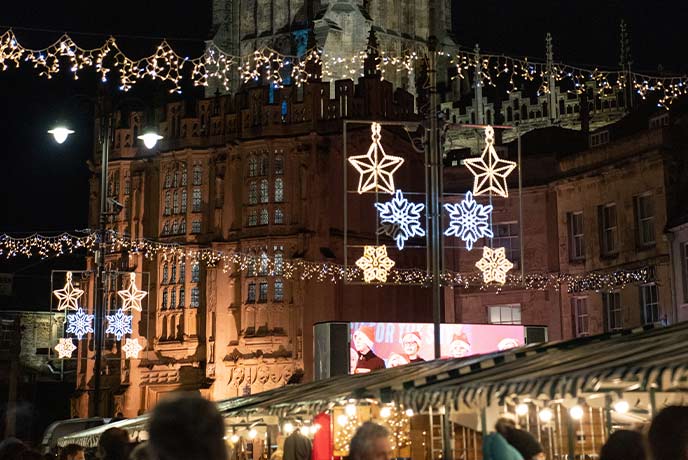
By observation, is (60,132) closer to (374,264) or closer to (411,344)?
(374,264)

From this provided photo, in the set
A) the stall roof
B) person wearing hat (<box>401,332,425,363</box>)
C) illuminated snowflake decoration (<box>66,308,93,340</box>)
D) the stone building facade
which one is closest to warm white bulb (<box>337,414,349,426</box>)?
the stall roof

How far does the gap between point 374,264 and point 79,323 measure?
14269mm

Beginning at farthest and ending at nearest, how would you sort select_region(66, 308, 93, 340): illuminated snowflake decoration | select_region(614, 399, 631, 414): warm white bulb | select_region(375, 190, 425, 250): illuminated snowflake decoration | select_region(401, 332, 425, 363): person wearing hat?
1. select_region(66, 308, 93, 340): illuminated snowflake decoration
2. select_region(401, 332, 425, 363): person wearing hat
3. select_region(375, 190, 425, 250): illuminated snowflake decoration
4. select_region(614, 399, 631, 414): warm white bulb

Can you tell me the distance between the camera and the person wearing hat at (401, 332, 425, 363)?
29.9 metres

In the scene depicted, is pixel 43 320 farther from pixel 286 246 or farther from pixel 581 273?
pixel 581 273

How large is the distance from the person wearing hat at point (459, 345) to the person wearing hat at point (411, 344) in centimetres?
99

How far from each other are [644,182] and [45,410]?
1256 inches

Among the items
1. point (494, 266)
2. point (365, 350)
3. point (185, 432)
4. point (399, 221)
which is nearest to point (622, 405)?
point (185, 432)

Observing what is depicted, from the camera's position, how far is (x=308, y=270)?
3684 centimetres

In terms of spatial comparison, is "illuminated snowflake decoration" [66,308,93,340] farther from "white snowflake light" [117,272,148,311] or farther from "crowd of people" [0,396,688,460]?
"crowd of people" [0,396,688,460]

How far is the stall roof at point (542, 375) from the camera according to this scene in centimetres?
749

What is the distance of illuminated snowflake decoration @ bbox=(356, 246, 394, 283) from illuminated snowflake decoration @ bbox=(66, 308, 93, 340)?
45.8 feet

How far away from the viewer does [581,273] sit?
3531 cm

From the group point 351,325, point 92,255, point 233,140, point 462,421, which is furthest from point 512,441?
point 92,255
